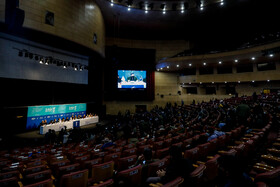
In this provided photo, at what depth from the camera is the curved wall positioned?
9.59m

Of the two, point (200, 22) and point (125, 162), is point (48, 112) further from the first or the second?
point (200, 22)

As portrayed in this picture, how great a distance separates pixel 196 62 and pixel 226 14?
653 cm

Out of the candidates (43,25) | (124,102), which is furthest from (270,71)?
(43,25)

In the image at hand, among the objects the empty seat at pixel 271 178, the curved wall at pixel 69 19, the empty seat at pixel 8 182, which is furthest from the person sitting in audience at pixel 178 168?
the curved wall at pixel 69 19

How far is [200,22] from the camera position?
1925cm

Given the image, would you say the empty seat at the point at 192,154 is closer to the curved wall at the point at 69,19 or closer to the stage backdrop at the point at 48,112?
the curved wall at the point at 69,19

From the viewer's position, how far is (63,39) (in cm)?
1154

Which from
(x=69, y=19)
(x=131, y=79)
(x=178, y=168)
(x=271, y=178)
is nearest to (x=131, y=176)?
(x=178, y=168)

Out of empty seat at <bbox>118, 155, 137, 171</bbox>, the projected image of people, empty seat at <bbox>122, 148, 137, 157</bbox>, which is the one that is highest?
the projected image of people

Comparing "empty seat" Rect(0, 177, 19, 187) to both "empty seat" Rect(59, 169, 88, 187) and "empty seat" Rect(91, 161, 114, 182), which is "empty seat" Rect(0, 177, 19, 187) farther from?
"empty seat" Rect(91, 161, 114, 182)

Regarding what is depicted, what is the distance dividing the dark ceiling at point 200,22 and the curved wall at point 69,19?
96.4 inches

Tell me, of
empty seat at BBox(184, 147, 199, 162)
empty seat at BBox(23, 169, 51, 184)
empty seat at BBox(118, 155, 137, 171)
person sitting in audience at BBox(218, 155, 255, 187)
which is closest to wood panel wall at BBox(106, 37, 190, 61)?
empty seat at BBox(184, 147, 199, 162)

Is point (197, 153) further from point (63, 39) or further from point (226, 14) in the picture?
point (226, 14)

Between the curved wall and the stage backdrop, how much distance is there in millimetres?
6524
